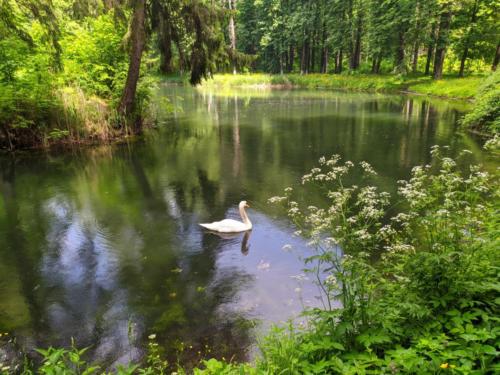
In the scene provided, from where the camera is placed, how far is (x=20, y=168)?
1287 cm

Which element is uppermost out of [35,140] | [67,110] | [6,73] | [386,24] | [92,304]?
[386,24]

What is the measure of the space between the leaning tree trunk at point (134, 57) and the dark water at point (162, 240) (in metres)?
1.76

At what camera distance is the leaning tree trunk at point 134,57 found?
15.2m

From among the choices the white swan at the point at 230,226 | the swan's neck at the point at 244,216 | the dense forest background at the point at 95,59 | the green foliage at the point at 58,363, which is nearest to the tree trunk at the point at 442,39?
the dense forest background at the point at 95,59

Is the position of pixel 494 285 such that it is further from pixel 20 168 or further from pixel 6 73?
pixel 6 73

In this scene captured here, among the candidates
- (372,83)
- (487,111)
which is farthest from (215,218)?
(372,83)

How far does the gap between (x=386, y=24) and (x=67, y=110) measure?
37754 millimetres

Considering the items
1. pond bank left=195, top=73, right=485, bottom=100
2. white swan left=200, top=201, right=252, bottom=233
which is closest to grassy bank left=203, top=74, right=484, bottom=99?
pond bank left=195, top=73, right=485, bottom=100

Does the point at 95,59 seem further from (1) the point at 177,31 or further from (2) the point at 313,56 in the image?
(2) the point at 313,56

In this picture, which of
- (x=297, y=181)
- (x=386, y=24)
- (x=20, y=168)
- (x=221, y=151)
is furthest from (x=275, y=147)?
(x=386, y=24)

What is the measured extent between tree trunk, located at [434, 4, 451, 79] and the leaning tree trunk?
30841 millimetres

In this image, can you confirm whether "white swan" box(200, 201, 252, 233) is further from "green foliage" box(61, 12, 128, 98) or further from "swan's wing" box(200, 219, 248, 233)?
"green foliage" box(61, 12, 128, 98)

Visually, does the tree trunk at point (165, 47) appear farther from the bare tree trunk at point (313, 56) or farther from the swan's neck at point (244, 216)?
the bare tree trunk at point (313, 56)

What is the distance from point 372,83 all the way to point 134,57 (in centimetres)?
3148
